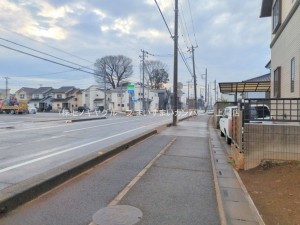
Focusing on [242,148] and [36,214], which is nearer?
[36,214]

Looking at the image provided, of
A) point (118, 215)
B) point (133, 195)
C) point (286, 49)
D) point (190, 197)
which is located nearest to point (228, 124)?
point (286, 49)

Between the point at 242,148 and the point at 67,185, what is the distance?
4707 mm

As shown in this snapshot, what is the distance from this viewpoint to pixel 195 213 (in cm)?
539

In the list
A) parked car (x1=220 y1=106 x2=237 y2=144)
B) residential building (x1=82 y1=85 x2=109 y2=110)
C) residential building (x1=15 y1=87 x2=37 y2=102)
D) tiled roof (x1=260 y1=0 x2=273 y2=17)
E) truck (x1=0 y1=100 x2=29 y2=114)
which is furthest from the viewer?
residential building (x1=15 y1=87 x2=37 y2=102)

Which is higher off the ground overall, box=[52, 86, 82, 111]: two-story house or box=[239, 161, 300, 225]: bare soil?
box=[52, 86, 82, 111]: two-story house

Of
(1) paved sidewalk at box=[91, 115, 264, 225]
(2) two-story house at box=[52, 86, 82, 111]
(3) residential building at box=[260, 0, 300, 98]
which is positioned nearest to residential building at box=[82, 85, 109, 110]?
(2) two-story house at box=[52, 86, 82, 111]

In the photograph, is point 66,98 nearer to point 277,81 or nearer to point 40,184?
point 277,81

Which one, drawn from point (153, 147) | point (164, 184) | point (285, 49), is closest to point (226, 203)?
point (164, 184)

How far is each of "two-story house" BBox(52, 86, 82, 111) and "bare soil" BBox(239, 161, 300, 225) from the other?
9407cm

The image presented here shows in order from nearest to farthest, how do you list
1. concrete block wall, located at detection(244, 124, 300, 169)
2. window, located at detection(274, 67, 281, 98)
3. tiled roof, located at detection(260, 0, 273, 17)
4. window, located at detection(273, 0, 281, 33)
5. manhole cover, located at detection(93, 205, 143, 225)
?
manhole cover, located at detection(93, 205, 143, 225), concrete block wall, located at detection(244, 124, 300, 169), window, located at detection(273, 0, 281, 33), window, located at detection(274, 67, 281, 98), tiled roof, located at detection(260, 0, 273, 17)

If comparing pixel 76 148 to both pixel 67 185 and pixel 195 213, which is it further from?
pixel 195 213

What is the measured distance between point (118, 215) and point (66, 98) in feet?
324

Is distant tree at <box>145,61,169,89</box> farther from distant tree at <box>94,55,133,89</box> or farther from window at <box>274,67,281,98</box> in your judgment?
window at <box>274,67,281,98</box>

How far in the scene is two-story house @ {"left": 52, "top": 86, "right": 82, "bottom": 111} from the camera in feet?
328
